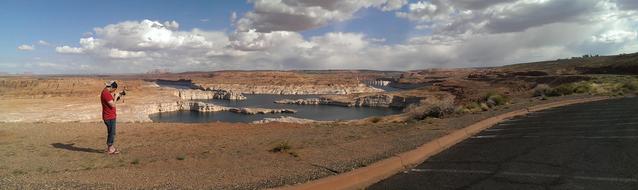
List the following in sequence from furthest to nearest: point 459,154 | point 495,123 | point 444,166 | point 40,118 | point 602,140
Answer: point 40,118
point 495,123
point 602,140
point 459,154
point 444,166

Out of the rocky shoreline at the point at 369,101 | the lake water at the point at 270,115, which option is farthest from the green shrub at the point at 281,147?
the rocky shoreline at the point at 369,101

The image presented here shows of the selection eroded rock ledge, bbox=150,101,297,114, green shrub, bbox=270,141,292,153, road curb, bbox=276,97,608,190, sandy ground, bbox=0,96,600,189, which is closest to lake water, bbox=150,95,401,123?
eroded rock ledge, bbox=150,101,297,114

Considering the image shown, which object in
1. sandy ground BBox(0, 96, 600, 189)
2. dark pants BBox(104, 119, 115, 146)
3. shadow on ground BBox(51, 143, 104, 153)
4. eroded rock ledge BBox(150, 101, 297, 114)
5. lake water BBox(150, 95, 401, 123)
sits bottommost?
lake water BBox(150, 95, 401, 123)

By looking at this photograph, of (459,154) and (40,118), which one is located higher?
(459,154)

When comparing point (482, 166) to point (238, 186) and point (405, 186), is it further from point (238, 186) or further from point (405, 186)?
point (238, 186)

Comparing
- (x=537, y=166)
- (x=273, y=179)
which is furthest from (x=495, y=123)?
(x=273, y=179)

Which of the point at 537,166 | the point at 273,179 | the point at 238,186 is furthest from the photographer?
the point at 537,166

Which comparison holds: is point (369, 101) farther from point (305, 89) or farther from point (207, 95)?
point (305, 89)

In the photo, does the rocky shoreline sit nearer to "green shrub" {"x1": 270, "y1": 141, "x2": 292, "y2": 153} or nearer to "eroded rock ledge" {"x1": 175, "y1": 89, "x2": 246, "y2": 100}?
"eroded rock ledge" {"x1": 175, "y1": 89, "x2": 246, "y2": 100}

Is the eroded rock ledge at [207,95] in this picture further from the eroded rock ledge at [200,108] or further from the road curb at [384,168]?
the road curb at [384,168]
